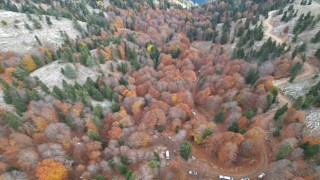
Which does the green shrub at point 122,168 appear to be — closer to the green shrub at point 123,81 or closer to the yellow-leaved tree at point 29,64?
the green shrub at point 123,81

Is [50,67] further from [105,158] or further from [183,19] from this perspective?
[183,19]

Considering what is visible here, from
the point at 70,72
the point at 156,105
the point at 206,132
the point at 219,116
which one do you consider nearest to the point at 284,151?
the point at 206,132

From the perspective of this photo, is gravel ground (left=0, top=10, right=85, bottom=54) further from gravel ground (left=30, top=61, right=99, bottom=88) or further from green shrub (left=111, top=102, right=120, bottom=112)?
green shrub (left=111, top=102, right=120, bottom=112)

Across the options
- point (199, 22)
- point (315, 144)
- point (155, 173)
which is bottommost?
point (155, 173)

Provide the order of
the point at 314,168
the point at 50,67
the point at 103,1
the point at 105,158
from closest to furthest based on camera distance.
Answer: the point at 314,168 < the point at 105,158 < the point at 50,67 < the point at 103,1

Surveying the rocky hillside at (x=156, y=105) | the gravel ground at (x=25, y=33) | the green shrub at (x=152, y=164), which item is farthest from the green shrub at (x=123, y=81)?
the gravel ground at (x=25, y=33)

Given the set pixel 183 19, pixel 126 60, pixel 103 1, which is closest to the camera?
pixel 126 60

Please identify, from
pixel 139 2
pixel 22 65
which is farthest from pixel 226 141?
pixel 139 2

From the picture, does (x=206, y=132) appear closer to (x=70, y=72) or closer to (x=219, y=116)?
(x=219, y=116)
